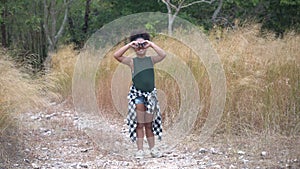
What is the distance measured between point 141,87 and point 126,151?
2.98ft

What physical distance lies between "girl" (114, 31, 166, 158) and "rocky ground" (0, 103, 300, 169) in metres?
0.31

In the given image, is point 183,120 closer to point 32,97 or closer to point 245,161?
point 245,161

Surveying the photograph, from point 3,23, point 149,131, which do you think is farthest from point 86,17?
point 149,131

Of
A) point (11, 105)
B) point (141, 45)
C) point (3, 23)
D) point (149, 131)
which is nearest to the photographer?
point (141, 45)

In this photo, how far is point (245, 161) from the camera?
4.59 metres

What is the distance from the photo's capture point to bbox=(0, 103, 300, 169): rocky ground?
4.64m

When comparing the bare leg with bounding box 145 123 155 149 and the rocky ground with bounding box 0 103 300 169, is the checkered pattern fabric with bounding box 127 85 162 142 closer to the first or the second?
the bare leg with bounding box 145 123 155 149

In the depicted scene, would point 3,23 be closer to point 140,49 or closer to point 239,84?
point 239,84

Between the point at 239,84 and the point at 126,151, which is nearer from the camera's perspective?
the point at 126,151

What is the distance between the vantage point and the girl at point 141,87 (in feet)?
15.8

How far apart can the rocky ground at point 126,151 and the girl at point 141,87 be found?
1.02ft

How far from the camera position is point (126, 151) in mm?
5371

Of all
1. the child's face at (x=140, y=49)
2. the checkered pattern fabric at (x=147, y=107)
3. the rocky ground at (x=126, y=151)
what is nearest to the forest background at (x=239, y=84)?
the rocky ground at (x=126, y=151)

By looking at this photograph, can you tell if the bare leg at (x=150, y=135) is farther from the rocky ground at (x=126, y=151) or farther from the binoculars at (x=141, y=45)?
the binoculars at (x=141, y=45)
